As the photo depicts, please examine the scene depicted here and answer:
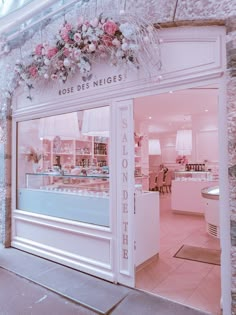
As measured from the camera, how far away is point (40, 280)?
2955mm

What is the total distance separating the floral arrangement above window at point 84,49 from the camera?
2441 mm

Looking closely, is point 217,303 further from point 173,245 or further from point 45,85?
point 45,85

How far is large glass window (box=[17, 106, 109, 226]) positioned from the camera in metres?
3.23

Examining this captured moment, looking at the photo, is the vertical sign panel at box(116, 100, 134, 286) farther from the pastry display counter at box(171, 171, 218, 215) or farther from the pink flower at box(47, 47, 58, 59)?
the pastry display counter at box(171, 171, 218, 215)

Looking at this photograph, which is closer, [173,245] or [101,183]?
[101,183]

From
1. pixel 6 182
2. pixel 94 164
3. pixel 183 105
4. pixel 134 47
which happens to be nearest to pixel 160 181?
pixel 183 105

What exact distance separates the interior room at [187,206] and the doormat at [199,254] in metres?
0.06

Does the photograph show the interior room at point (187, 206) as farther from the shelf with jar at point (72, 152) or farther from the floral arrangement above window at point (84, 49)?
the floral arrangement above window at point (84, 49)

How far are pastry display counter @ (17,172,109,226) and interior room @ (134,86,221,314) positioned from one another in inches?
27.0

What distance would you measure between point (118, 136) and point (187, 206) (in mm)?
4351

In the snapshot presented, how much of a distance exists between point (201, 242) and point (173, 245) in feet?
1.78

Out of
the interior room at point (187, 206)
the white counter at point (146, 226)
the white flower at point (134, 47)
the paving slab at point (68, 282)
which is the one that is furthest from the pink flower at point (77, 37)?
the paving slab at point (68, 282)

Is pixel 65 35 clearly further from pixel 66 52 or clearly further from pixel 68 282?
pixel 68 282

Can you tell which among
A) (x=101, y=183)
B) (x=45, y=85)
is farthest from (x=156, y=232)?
(x=45, y=85)
